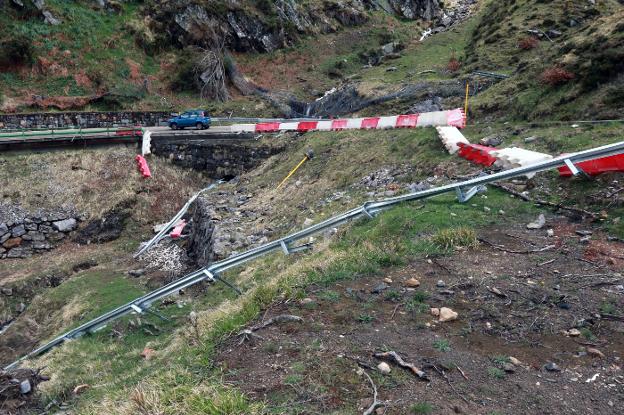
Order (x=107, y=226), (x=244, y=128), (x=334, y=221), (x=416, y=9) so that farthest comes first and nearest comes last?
(x=416, y=9)
(x=244, y=128)
(x=107, y=226)
(x=334, y=221)

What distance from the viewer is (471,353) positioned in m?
5.93

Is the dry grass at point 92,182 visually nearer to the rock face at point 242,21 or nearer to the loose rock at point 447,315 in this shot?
the loose rock at point 447,315

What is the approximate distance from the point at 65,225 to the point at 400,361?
849 inches

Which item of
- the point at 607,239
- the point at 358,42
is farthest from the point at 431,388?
the point at 358,42

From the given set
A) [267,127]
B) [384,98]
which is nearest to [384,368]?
[384,98]

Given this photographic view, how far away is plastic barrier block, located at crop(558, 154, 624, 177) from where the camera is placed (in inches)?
378

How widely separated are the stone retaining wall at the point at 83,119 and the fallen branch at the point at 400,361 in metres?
29.4

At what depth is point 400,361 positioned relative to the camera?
568 cm

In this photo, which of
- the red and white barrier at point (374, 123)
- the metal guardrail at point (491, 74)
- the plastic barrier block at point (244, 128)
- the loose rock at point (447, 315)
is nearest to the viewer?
the loose rock at point (447, 315)

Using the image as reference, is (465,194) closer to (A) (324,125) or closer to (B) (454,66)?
(A) (324,125)

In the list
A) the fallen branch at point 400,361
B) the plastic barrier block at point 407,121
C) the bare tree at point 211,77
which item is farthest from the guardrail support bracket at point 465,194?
the bare tree at point 211,77

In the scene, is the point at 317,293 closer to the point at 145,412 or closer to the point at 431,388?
the point at 431,388

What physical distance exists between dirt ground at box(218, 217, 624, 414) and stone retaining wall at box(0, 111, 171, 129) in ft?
90.1

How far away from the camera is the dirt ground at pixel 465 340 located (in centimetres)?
511
